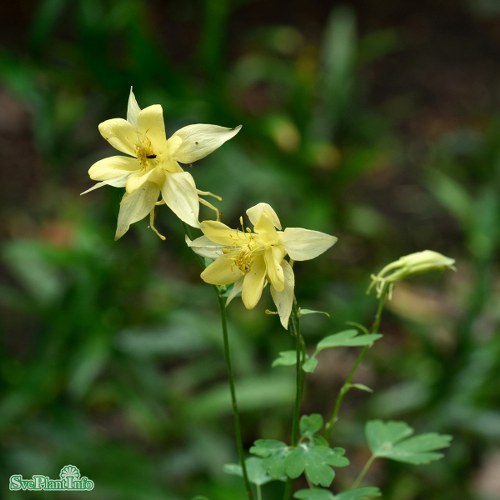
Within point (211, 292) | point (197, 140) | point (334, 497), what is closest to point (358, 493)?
point (334, 497)

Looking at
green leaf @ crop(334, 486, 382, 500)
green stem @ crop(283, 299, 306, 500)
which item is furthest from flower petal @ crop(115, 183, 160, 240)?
green leaf @ crop(334, 486, 382, 500)

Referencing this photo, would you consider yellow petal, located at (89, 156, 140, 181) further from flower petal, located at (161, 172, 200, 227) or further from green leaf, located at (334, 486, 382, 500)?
green leaf, located at (334, 486, 382, 500)

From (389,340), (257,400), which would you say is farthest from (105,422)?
(389,340)

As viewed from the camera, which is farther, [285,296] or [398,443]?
[398,443]

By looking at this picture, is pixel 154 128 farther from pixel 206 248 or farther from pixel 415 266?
pixel 415 266

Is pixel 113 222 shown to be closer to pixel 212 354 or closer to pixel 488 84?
pixel 212 354

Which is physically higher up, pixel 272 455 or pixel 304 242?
pixel 304 242
